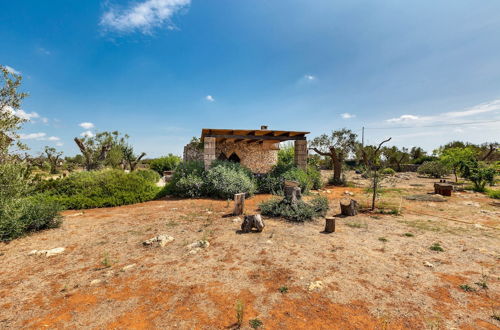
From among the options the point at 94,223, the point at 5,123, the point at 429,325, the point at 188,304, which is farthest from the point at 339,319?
the point at 5,123

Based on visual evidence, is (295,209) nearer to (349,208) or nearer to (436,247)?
(349,208)

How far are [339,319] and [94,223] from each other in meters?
6.70

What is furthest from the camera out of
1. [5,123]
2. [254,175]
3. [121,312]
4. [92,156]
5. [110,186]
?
[92,156]

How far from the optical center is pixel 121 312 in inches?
98.2

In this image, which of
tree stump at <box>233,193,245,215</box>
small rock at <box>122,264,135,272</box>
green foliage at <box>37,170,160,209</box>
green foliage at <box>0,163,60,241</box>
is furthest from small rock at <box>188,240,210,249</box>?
green foliage at <box>37,170,160,209</box>

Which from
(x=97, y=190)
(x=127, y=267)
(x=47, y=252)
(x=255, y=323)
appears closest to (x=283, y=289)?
(x=255, y=323)

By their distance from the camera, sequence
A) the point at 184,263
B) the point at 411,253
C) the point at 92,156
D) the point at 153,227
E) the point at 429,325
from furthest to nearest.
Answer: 1. the point at 92,156
2. the point at 153,227
3. the point at 411,253
4. the point at 184,263
5. the point at 429,325

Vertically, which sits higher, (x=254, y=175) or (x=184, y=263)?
(x=254, y=175)

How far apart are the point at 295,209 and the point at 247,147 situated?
1111cm

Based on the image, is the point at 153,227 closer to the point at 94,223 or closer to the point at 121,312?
the point at 94,223

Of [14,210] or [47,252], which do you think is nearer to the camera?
[47,252]

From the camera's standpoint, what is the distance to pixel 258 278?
319cm

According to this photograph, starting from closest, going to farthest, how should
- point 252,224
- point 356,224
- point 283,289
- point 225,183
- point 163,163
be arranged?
point 283,289 → point 252,224 → point 356,224 → point 225,183 → point 163,163

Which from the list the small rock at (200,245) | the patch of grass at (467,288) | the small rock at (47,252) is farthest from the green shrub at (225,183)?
the patch of grass at (467,288)
